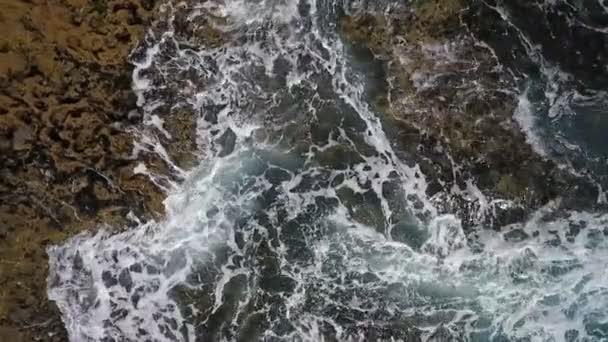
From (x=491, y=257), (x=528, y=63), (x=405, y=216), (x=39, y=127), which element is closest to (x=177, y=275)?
(x=39, y=127)

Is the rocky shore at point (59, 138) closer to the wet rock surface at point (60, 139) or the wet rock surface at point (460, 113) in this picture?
the wet rock surface at point (60, 139)

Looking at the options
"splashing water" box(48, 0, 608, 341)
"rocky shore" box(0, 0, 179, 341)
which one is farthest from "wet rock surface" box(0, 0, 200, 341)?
"splashing water" box(48, 0, 608, 341)

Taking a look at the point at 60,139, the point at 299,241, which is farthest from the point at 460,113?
the point at 60,139

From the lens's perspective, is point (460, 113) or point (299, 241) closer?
point (460, 113)

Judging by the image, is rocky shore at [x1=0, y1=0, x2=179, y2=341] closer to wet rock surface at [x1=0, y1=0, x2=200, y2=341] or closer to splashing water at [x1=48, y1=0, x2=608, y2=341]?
wet rock surface at [x1=0, y1=0, x2=200, y2=341]

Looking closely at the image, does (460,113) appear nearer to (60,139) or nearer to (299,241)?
(299,241)

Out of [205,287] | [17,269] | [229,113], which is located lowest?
[17,269]

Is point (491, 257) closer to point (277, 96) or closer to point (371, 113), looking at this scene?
point (371, 113)
